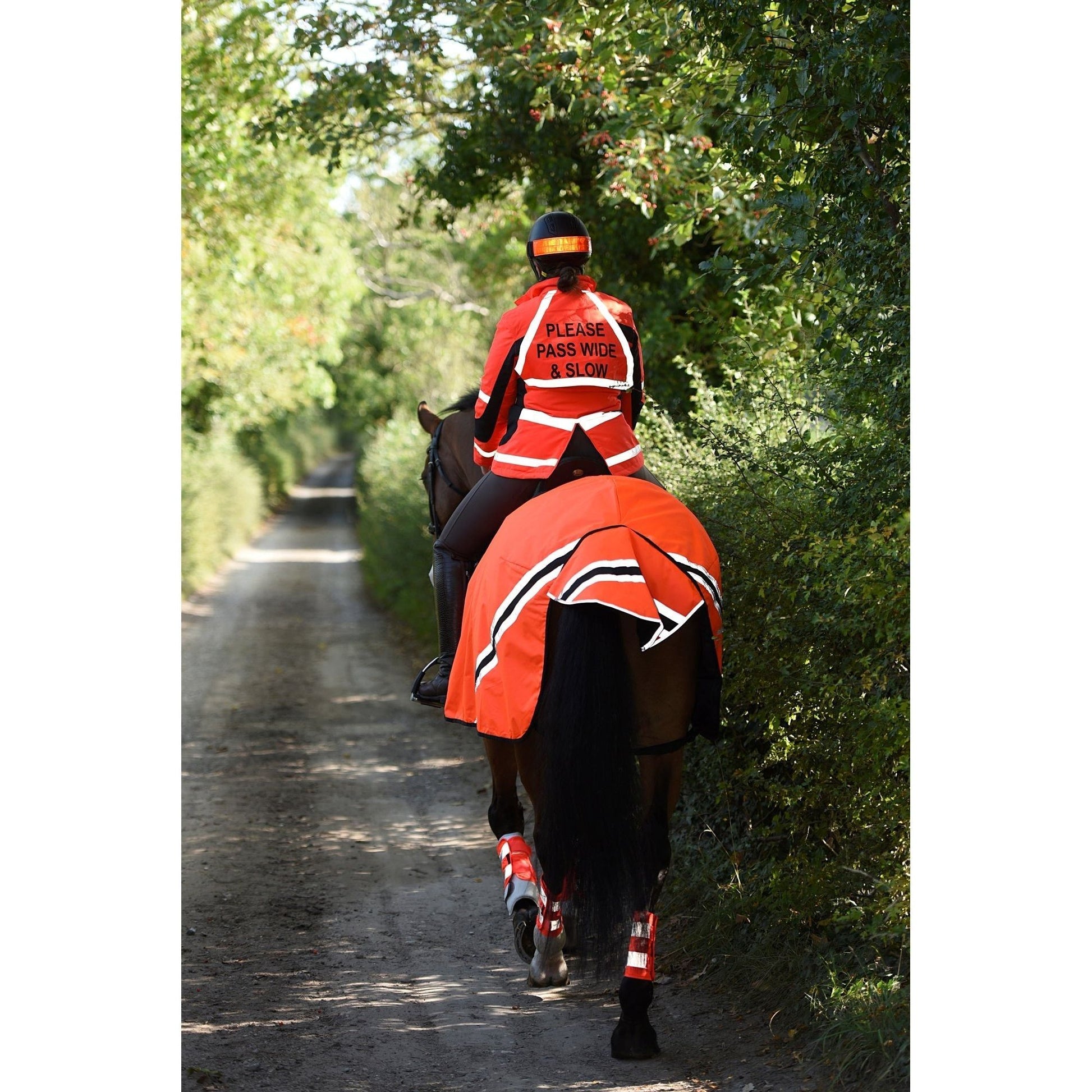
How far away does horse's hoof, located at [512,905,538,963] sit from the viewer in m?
4.64

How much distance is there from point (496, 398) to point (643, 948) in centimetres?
204

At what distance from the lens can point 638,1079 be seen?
3746mm

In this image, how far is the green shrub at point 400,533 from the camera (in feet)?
44.0

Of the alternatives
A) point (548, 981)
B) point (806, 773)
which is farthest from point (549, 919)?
point (806, 773)

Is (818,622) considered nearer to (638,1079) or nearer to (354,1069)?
(638,1079)

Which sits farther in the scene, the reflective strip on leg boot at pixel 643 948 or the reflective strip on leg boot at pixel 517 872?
the reflective strip on leg boot at pixel 517 872

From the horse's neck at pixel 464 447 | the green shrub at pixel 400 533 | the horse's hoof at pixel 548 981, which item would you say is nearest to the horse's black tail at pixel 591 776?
the horse's hoof at pixel 548 981

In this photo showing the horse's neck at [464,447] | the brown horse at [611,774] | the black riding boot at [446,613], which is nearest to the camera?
the brown horse at [611,774]

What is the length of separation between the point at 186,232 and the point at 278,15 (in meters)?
6.39

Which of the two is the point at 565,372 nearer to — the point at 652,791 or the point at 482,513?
the point at 482,513

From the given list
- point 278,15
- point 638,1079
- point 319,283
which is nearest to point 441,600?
point 638,1079

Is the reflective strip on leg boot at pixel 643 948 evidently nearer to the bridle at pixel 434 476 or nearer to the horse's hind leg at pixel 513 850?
the horse's hind leg at pixel 513 850

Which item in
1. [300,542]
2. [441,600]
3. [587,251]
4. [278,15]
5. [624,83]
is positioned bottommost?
[300,542]

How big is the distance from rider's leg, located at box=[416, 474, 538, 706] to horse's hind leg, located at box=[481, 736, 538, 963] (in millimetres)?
360
